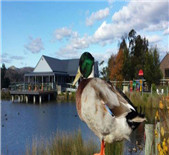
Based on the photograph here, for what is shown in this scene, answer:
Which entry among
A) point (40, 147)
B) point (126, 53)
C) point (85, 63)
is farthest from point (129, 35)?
point (85, 63)

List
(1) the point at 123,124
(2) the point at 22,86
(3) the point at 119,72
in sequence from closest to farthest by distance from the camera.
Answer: (1) the point at 123,124 < (2) the point at 22,86 < (3) the point at 119,72

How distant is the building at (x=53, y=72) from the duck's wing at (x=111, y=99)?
93.8 feet

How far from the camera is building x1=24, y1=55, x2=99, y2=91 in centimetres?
3250

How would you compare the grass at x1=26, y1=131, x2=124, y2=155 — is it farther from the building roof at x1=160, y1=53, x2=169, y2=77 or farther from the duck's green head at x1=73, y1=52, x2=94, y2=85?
the building roof at x1=160, y1=53, x2=169, y2=77

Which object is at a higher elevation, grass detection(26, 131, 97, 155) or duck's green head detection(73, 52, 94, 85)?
duck's green head detection(73, 52, 94, 85)

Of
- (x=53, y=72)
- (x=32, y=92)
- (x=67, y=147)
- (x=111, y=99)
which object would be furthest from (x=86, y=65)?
(x=53, y=72)

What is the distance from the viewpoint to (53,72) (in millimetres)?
32094

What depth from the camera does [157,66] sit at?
2150 centimetres

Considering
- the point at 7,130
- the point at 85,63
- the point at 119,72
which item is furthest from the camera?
the point at 119,72

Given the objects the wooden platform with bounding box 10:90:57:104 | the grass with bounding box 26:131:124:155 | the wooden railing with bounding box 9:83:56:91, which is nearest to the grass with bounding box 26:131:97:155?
the grass with bounding box 26:131:124:155

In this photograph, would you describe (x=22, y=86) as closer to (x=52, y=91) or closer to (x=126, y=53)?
(x=52, y=91)

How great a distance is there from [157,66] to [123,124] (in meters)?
21.0

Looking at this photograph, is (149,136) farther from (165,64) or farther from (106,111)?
(165,64)

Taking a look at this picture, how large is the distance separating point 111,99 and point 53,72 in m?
30.8
